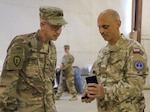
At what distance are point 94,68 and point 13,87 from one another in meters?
0.69

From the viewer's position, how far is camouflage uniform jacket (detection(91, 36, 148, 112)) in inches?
70.3

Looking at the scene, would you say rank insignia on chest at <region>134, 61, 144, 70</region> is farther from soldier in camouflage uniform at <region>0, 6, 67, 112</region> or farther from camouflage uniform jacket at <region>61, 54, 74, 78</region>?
camouflage uniform jacket at <region>61, 54, 74, 78</region>

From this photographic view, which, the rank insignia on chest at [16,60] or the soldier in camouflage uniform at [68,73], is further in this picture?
the soldier in camouflage uniform at [68,73]

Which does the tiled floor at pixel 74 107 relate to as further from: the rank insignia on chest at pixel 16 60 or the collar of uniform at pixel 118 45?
the rank insignia on chest at pixel 16 60

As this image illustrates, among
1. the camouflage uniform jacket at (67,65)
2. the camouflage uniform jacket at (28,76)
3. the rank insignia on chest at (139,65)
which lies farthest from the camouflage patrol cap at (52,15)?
the camouflage uniform jacket at (67,65)

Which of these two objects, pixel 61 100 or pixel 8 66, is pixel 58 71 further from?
pixel 8 66

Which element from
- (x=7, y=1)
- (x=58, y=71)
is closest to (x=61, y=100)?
(x=58, y=71)

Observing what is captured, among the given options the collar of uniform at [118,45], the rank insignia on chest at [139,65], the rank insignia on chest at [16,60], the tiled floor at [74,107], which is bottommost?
the tiled floor at [74,107]

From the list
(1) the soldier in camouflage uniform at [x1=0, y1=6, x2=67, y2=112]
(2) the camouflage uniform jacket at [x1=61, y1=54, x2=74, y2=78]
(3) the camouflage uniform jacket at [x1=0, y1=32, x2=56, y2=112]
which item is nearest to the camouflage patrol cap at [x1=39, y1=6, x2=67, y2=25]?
(1) the soldier in camouflage uniform at [x1=0, y1=6, x2=67, y2=112]

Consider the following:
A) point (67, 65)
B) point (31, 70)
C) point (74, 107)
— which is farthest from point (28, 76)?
point (67, 65)

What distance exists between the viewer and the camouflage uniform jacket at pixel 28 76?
1.74 meters

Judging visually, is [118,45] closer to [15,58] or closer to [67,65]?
[15,58]

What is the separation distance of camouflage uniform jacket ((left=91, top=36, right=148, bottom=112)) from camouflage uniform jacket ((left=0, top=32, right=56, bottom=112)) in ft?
1.36

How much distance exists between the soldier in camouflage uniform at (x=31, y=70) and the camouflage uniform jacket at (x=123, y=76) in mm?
418
